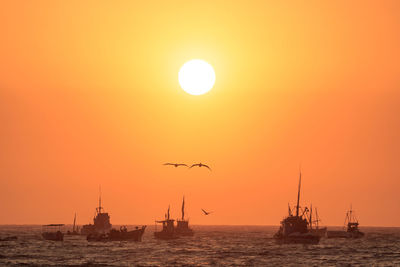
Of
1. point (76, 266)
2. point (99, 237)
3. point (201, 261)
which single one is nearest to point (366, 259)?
point (201, 261)

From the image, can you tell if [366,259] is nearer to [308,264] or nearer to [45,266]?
[308,264]

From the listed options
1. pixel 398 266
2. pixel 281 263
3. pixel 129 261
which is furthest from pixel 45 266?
pixel 398 266

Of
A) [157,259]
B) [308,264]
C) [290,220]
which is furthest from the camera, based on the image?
[290,220]

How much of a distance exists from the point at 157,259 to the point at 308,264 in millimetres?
25823

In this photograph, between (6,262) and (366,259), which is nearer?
(6,262)

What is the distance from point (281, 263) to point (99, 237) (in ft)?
293

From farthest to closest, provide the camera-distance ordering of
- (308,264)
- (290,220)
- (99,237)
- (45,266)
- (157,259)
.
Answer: (99,237) < (290,220) < (157,259) < (308,264) < (45,266)

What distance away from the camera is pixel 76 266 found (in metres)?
104

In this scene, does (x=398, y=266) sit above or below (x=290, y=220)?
below

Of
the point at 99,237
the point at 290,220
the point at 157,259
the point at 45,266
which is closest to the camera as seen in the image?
the point at 45,266

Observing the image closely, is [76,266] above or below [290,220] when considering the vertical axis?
below

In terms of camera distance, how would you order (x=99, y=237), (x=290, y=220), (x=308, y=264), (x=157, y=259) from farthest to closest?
(x=99, y=237)
(x=290, y=220)
(x=157, y=259)
(x=308, y=264)

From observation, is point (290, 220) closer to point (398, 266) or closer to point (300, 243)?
point (300, 243)

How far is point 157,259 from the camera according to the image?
124188 mm
